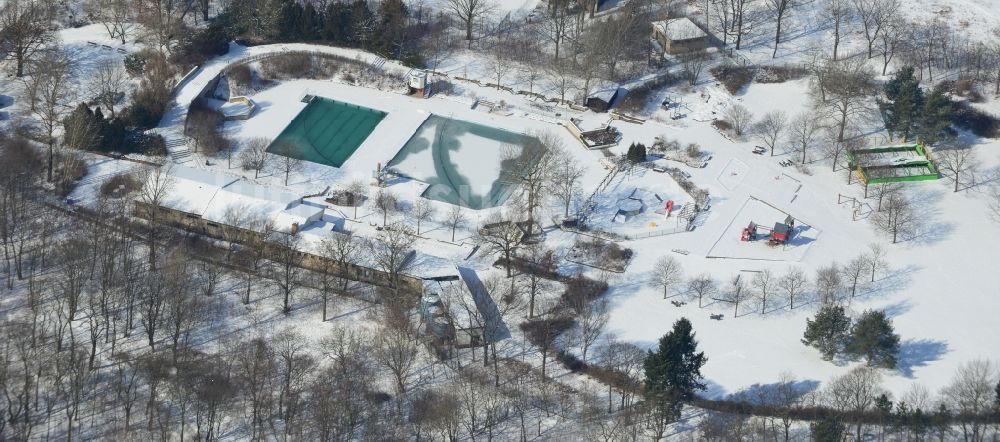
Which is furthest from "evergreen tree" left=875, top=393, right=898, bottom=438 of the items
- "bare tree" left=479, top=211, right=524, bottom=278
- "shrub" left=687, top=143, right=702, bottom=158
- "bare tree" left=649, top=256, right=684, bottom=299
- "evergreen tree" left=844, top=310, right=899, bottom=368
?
"shrub" left=687, top=143, right=702, bottom=158

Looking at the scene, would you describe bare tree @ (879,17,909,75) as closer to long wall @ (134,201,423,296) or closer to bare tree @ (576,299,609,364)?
bare tree @ (576,299,609,364)

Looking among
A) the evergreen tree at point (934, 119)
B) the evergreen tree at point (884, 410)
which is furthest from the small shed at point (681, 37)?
the evergreen tree at point (884, 410)

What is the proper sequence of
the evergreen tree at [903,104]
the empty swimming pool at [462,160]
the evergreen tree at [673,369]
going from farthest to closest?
1. the evergreen tree at [903,104]
2. the empty swimming pool at [462,160]
3. the evergreen tree at [673,369]

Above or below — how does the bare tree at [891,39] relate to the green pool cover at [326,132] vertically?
above

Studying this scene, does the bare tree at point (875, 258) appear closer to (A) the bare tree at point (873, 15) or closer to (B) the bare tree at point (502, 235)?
(B) the bare tree at point (502, 235)

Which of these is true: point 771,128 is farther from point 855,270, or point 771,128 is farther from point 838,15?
point 855,270

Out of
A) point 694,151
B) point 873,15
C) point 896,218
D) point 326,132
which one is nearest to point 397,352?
point 326,132
